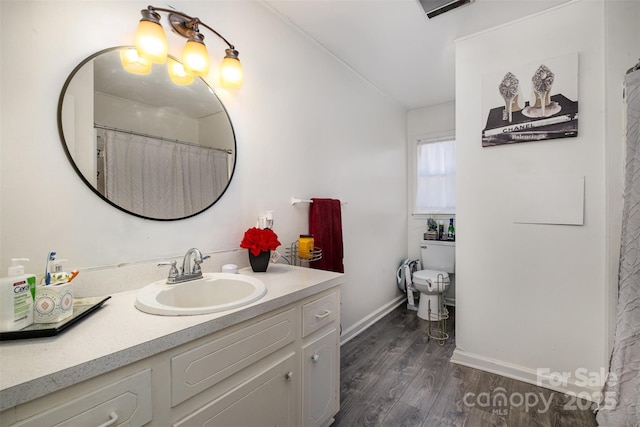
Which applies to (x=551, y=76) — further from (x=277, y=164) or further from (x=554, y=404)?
(x=554, y=404)

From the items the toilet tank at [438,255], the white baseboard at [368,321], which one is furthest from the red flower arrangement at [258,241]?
the toilet tank at [438,255]

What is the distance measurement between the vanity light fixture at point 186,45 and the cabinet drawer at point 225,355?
1.13 metres

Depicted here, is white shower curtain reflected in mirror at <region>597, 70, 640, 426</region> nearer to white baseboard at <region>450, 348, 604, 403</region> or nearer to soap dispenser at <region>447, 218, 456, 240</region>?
white baseboard at <region>450, 348, 604, 403</region>

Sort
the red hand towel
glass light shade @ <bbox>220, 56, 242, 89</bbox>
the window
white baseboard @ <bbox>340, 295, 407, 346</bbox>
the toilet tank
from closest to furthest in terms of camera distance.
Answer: glass light shade @ <bbox>220, 56, 242, 89</bbox>
the red hand towel
white baseboard @ <bbox>340, 295, 407, 346</bbox>
the toilet tank
the window

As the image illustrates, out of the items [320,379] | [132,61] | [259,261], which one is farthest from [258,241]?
[132,61]

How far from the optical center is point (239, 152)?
1.57m

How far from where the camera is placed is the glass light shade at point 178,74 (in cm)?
130

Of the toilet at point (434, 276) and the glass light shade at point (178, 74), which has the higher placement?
the glass light shade at point (178, 74)

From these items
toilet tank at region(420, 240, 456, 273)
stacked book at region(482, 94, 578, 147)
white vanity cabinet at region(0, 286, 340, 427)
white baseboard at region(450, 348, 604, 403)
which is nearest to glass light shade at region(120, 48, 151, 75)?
white vanity cabinet at region(0, 286, 340, 427)

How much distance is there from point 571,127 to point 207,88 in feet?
7.05

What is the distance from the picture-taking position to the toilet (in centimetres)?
268

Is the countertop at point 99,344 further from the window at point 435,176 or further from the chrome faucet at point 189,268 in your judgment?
the window at point 435,176

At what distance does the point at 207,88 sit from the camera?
142 centimetres

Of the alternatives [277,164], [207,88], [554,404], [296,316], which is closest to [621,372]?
[554,404]
